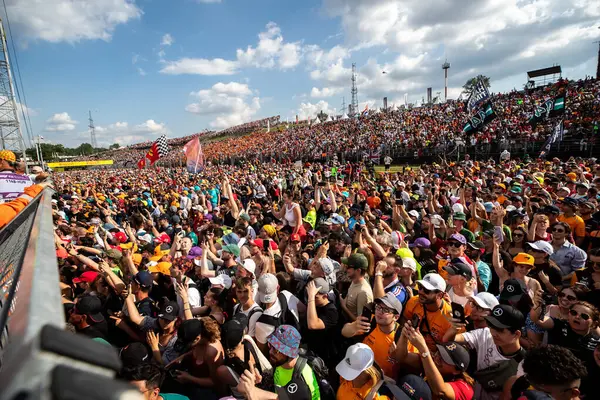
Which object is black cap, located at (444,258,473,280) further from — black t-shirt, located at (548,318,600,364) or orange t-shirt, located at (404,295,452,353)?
black t-shirt, located at (548,318,600,364)

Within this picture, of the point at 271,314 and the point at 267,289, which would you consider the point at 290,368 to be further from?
the point at 267,289

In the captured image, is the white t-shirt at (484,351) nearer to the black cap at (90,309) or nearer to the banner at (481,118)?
the black cap at (90,309)

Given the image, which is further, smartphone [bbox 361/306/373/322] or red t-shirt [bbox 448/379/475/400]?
smartphone [bbox 361/306/373/322]

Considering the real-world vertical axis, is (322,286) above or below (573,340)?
above

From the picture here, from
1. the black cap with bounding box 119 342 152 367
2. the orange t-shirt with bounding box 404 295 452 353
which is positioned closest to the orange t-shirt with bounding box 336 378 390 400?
the orange t-shirt with bounding box 404 295 452 353

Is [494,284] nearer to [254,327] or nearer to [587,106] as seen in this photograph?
[254,327]

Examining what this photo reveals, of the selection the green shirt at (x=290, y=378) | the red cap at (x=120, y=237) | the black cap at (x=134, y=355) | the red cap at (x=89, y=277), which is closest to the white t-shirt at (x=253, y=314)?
the green shirt at (x=290, y=378)

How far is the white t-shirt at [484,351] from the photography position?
2539mm

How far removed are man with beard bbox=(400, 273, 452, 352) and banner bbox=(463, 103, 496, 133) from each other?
15.5 meters

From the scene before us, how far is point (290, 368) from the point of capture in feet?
8.40

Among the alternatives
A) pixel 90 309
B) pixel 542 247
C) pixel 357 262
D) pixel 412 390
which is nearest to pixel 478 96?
pixel 542 247

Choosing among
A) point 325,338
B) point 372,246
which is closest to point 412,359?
point 325,338

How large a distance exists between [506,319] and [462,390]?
0.64 m

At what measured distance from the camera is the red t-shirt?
239 cm
